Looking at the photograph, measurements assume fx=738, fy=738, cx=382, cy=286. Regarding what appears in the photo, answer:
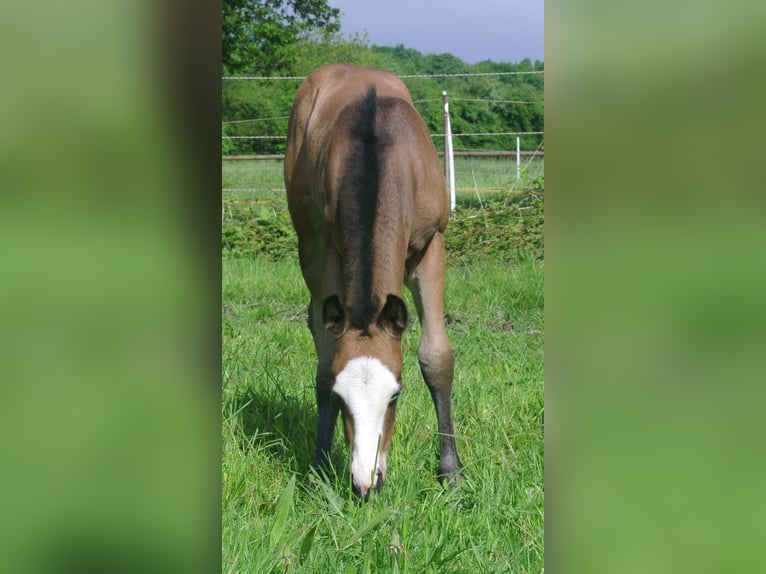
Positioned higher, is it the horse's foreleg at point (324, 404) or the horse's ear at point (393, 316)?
the horse's ear at point (393, 316)

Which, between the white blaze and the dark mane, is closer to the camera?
the white blaze

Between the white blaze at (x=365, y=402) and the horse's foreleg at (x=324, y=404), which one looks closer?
the white blaze at (x=365, y=402)

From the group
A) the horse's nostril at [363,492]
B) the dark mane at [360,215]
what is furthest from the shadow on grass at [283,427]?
the dark mane at [360,215]

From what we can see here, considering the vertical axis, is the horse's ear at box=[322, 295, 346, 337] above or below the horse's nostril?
above

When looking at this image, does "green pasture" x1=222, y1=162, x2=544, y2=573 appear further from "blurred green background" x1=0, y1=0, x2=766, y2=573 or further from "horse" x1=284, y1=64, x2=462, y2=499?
"blurred green background" x1=0, y1=0, x2=766, y2=573

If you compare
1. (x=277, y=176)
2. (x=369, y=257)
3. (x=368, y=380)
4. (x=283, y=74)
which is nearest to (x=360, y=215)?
(x=369, y=257)

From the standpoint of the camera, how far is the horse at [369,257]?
275 cm

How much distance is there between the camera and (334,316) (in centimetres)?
289

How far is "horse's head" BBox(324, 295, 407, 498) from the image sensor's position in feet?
8.82
